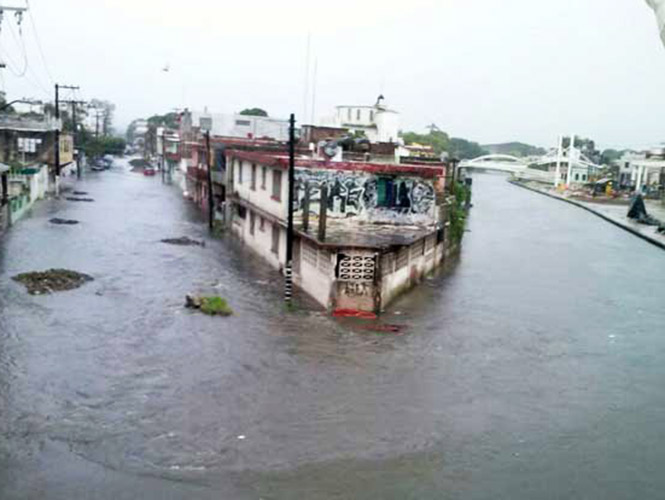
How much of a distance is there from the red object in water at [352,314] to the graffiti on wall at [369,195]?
6.00 m

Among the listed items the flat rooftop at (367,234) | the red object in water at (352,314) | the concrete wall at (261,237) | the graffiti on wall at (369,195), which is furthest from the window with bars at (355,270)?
the graffiti on wall at (369,195)

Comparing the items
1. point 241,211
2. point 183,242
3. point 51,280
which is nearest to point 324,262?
point 51,280

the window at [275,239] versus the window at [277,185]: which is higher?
the window at [277,185]

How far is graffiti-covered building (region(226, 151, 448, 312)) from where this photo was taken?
17266 mm

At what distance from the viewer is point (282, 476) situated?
353 inches

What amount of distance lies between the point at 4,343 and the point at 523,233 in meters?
33.0

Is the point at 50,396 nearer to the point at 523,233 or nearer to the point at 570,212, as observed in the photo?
the point at 523,233

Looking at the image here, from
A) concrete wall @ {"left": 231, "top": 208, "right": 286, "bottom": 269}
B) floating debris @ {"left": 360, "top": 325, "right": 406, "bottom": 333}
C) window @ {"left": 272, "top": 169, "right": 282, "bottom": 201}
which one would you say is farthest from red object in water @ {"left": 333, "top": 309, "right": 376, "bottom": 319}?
window @ {"left": 272, "top": 169, "right": 282, "bottom": 201}

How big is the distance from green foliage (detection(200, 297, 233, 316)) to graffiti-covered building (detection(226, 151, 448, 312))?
2.49 m

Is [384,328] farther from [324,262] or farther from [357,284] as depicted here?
[324,262]

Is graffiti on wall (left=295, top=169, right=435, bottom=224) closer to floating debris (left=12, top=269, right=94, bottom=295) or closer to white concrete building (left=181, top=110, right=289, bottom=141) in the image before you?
floating debris (left=12, top=269, right=94, bottom=295)

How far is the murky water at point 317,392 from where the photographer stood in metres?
9.02

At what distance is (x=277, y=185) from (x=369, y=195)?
3247mm

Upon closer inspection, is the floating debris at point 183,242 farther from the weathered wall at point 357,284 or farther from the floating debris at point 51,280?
the weathered wall at point 357,284
